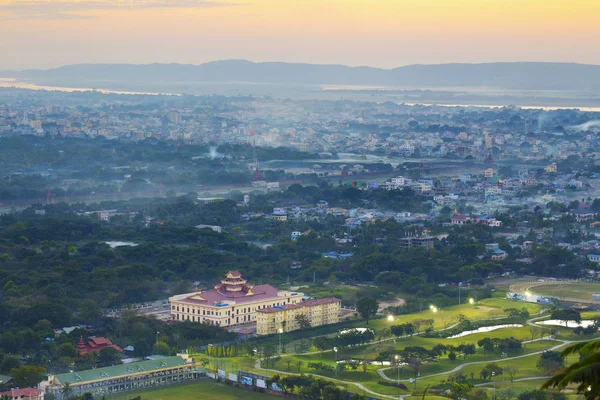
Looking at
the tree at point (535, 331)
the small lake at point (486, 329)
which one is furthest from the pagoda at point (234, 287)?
the tree at point (535, 331)

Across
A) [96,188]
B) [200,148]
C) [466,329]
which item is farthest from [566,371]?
[200,148]

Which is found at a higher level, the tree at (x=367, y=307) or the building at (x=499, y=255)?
the tree at (x=367, y=307)

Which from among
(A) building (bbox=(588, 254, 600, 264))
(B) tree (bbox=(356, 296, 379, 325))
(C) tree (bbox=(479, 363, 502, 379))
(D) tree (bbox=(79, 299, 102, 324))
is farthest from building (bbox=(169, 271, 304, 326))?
(A) building (bbox=(588, 254, 600, 264))

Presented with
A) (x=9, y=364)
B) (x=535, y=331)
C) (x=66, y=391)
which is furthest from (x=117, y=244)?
(x=66, y=391)

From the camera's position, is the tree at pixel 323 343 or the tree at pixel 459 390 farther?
the tree at pixel 323 343

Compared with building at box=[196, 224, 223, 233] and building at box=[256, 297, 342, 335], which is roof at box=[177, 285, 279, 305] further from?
building at box=[196, 224, 223, 233]

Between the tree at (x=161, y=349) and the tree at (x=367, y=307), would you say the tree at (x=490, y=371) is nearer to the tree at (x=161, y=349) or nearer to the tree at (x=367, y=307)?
the tree at (x=367, y=307)
